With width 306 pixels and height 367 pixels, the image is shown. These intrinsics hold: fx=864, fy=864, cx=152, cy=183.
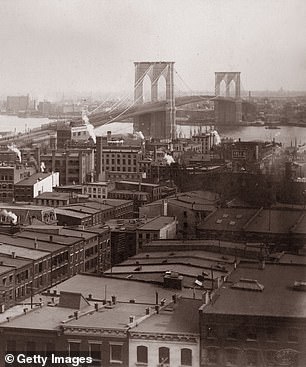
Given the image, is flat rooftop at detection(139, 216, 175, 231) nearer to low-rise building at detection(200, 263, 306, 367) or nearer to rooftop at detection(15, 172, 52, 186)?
rooftop at detection(15, 172, 52, 186)

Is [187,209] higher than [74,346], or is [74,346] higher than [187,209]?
[187,209]

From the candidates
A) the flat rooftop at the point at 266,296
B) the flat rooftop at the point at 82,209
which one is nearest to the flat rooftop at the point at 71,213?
the flat rooftop at the point at 82,209

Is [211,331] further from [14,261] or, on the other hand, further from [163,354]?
[14,261]

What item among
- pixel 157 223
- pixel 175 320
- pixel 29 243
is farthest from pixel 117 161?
pixel 175 320

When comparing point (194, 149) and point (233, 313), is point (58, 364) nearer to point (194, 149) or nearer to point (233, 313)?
point (233, 313)

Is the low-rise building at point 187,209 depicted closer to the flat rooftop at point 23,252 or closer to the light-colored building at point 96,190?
the light-colored building at point 96,190
